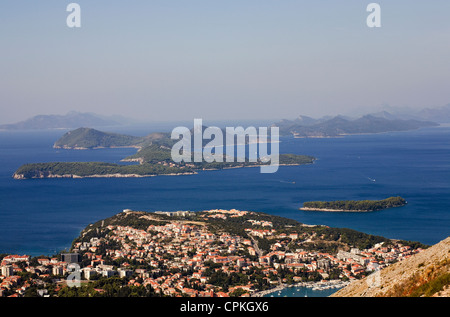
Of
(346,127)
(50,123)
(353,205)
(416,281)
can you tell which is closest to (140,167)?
(353,205)

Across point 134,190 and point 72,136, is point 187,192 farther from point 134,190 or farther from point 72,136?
point 72,136

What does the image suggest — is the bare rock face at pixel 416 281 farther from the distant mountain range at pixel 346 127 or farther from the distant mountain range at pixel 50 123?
the distant mountain range at pixel 50 123

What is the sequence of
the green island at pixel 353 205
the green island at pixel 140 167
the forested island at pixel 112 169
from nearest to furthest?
the green island at pixel 353 205, the forested island at pixel 112 169, the green island at pixel 140 167

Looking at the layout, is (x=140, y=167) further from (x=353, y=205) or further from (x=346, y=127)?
(x=346, y=127)

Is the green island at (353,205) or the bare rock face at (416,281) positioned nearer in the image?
the bare rock face at (416,281)

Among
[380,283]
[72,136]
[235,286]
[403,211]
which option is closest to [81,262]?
[235,286]

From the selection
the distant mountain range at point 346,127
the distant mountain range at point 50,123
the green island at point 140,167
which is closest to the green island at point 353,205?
the green island at point 140,167

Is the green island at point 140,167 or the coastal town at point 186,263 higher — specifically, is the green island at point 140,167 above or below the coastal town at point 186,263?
above
